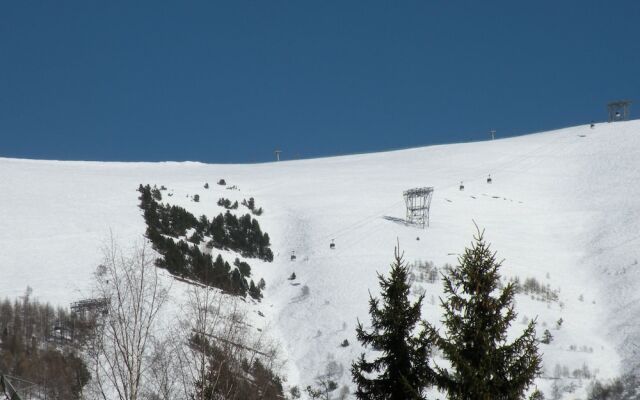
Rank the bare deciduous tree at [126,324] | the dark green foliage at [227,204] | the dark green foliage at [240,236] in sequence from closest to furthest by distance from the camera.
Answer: the bare deciduous tree at [126,324] < the dark green foliage at [240,236] < the dark green foliage at [227,204]

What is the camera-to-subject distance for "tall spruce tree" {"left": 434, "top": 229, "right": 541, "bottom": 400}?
476 inches

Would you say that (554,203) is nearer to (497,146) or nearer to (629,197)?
(629,197)

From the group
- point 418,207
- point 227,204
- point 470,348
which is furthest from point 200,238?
point 470,348

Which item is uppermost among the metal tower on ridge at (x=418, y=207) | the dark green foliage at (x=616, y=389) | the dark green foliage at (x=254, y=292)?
the metal tower on ridge at (x=418, y=207)

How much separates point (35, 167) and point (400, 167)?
1586 inches

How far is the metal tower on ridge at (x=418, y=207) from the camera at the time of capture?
203ft

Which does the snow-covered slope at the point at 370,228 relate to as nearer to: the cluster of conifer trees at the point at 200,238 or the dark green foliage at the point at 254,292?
the dark green foliage at the point at 254,292

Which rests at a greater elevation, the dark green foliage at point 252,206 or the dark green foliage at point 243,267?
the dark green foliage at point 252,206

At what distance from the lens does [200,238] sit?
5397 centimetres

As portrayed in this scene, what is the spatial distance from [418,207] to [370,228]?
531cm

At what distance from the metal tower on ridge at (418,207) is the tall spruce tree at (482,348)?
157ft

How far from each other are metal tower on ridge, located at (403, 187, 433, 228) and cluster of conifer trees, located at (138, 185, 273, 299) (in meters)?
12.4

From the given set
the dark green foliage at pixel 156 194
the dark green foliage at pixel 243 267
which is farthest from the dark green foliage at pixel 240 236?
the dark green foliage at pixel 156 194

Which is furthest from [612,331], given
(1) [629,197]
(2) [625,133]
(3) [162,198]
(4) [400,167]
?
(2) [625,133]
